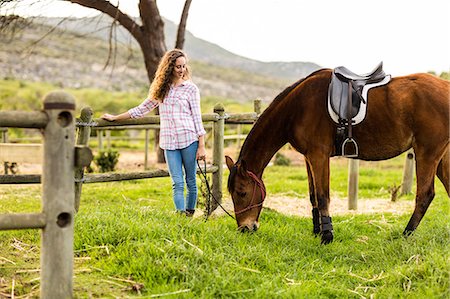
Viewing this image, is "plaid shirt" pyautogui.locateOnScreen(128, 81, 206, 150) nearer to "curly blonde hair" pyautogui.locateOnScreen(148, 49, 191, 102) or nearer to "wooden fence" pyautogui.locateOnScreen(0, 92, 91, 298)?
"curly blonde hair" pyautogui.locateOnScreen(148, 49, 191, 102)

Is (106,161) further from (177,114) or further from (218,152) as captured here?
(177,114)

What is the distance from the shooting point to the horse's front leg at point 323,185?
543 cm

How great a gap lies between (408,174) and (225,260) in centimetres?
619

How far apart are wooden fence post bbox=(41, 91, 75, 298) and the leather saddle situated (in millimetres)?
2938

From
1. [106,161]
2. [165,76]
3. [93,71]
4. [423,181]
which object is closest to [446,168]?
[423,181]

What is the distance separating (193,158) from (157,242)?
1528 millimetres

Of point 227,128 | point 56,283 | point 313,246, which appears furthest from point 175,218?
point 227,128

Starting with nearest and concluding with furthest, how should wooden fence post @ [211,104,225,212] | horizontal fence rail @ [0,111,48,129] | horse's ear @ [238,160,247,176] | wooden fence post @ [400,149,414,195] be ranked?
horizontal fence rail @ [0,111,48,129], horse's ear @ [238,160,247,176], wooden fence post @ [211,104,225,212], wooden fence post @ [400,149,414,195]

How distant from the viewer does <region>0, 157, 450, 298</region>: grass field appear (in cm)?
372

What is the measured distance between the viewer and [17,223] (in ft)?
10.1

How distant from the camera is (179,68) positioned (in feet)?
17.8

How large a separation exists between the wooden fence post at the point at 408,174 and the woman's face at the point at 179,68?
5.11 meters

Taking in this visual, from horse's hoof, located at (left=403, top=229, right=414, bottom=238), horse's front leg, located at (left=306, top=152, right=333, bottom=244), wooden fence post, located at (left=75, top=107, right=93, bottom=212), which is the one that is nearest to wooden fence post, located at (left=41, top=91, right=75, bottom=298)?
wooden fence post, located at (left=75, top=107, right=93, bottom=212)

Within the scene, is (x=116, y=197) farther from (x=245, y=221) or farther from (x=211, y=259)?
(x=211, y=259)
